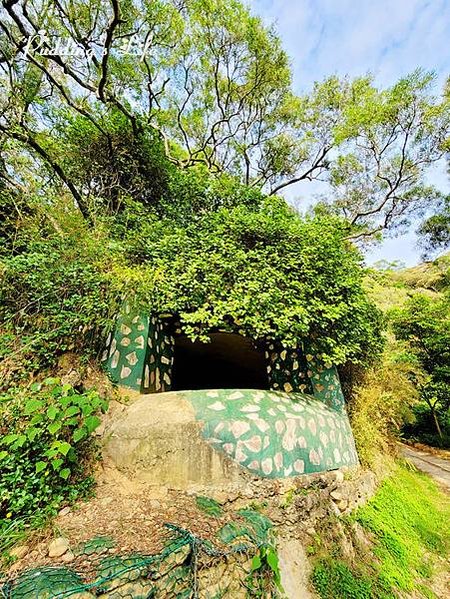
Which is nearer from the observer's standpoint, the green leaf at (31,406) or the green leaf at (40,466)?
the green leaf at (40,466)

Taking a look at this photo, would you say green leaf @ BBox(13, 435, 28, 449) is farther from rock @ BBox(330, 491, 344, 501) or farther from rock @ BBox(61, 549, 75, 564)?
rock @ BBox(330, 491, 344, 501)

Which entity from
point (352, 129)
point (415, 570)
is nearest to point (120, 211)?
point (415, 570)

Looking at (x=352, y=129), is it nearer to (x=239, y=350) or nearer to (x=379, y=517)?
(x=239, y=350)

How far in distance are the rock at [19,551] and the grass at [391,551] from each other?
7.42 ft

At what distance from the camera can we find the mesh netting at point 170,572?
62.2 inches

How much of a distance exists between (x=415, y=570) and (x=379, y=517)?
0.54 meters

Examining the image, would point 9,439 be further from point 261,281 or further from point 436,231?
point 436,231

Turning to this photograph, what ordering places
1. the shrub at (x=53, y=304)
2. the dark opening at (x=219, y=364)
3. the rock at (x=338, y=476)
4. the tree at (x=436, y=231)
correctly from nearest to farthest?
the rock at (x=338, y=476) → the shrub at (x=53, y=304) → the dark opening at (x=219, y=364) → the tree at (x=436, y=231)

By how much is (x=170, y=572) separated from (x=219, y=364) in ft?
14.3

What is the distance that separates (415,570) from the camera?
3.26 meters

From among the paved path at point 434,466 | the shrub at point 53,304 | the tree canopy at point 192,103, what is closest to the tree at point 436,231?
the tree canopy at point 192,103

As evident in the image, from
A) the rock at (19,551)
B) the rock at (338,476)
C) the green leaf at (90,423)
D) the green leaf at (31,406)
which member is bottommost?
the rock at (338,476)

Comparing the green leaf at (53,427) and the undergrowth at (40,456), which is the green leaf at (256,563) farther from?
the green leaf at (53,427)

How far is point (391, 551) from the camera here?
3.27 metres
